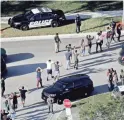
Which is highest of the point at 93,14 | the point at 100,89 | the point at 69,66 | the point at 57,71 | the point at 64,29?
the point at 93,14

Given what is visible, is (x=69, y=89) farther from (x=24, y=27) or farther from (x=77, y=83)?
(x=24, y=27)

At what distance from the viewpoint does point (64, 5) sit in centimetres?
5019

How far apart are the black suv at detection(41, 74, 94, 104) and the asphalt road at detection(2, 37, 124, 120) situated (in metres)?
0.55

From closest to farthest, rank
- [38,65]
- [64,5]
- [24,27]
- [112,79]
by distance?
1. [112,79]
2. [38,65]
3. [24,27]
4. [64,5]

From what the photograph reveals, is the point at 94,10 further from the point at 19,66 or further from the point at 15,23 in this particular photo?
the point at 19,66

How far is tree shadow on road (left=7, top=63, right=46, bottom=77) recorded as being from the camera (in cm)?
3491

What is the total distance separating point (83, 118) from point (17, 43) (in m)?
22.6

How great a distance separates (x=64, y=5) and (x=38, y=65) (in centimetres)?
1499

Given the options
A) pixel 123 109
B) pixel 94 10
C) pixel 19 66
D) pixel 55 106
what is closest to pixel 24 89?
pixel 55 106

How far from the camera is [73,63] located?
3559 centimetres

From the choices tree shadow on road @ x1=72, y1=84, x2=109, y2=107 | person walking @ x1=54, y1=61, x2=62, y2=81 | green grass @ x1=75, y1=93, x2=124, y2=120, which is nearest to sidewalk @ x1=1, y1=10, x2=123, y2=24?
person walking @ x1=54, y1=61, x2=62, y2=81

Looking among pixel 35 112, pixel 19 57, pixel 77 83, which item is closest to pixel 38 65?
pixel 19 57

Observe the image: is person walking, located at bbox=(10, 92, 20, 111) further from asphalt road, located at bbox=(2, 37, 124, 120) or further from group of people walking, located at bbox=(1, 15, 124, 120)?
asphalt road, located at bbox=(2, 37, 124, 120)

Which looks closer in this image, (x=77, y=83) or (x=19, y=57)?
(x=77, y=83)
